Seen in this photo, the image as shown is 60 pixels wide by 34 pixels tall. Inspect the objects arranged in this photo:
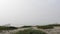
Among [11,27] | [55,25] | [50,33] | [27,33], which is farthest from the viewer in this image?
[55,25]

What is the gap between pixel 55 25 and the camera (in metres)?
16.6

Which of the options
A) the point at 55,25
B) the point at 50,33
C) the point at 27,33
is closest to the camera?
the point at 27,33

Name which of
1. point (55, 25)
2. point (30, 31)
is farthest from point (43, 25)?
point (30, 31)

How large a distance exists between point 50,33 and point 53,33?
28 centimetres

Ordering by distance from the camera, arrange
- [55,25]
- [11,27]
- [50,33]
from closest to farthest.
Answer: [50,33]
[11,27]
[55,25]

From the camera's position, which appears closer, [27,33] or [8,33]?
[27,33]

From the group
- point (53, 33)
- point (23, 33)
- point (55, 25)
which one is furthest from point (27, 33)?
point (55, 25)

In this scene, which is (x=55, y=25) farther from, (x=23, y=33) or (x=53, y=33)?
(x=23, y=33)

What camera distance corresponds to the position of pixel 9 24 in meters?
15.8

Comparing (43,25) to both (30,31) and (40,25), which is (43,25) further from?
(30,31)

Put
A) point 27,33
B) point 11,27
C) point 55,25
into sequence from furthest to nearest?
point 55,25, point 11,27, point 27,33

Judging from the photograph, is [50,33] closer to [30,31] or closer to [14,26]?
[30,31]

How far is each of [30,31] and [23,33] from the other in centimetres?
65

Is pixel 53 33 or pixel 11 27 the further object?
pixel 11 27
